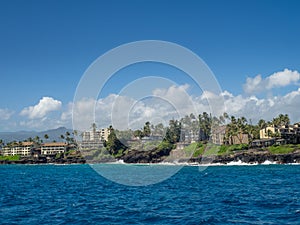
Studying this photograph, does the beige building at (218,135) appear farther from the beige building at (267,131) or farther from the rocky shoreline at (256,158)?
the rocky shoreline at (256,158)

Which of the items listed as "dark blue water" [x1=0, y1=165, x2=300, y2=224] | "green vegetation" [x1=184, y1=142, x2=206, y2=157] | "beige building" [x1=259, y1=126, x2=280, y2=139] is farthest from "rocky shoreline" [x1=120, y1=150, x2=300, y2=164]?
"dark blue water" [x1=0, y1=165, x2=300, y2=224]

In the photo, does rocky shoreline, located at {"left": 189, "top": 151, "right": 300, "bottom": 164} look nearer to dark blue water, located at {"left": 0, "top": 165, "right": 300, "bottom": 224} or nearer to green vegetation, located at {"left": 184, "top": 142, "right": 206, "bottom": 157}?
green vegetation, located at {"left": 184, "top": 142, "right": 206, "bottom": 157}

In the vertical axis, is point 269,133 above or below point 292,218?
above

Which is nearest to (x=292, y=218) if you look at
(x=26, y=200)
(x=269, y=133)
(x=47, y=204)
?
(x=47, y=204)

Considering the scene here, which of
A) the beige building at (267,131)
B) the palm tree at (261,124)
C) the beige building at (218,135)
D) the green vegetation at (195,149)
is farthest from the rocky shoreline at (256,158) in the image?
the palm tree at (261,124)

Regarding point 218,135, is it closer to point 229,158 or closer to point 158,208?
point 229,158

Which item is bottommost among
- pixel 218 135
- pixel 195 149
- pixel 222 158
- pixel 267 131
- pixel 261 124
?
pixel 222 158

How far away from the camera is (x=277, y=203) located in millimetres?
34562

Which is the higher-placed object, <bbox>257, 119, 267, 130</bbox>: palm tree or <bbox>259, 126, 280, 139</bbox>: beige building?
<bbox>257, 119, 267, 130</bbox>: palm tree

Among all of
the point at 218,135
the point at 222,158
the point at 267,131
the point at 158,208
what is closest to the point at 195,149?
the point at 218,135

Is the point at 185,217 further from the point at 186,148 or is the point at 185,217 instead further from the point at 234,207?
the point at 186,148

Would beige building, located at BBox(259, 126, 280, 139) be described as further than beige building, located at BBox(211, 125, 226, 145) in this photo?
No

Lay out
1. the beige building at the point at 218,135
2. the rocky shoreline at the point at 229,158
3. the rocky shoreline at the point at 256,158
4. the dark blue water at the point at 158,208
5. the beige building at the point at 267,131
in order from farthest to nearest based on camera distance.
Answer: the beige building at the point at 218,135 → the beige building at the point at 267,131 → the rocky shoreline at the point at 229,158 → the rocky shoreline at the point at 256,158 → the dark blue water at the point at 158,208

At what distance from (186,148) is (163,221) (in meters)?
155
